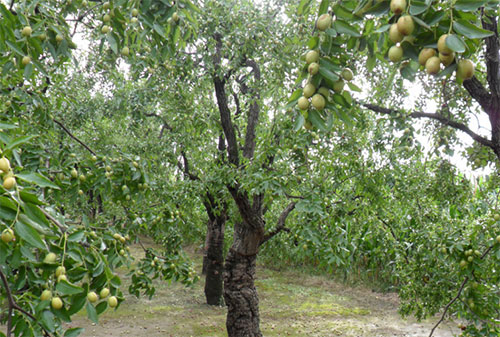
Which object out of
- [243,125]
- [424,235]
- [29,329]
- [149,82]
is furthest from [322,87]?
[243,125]

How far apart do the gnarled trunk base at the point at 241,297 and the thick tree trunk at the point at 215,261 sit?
8.45ft

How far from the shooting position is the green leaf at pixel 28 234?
3.26 ft

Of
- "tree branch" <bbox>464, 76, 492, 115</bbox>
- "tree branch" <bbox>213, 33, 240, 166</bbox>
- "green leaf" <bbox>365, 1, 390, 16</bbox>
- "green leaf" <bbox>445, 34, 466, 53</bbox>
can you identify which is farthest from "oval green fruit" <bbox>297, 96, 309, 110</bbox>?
"tree branch" <bbox>213, 33, 240, 166</bbox>

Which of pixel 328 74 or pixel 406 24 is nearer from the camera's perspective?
pixel 406 24

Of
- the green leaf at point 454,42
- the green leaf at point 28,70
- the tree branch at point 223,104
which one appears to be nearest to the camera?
the green leaf at point 454,42

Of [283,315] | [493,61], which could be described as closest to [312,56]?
[493,61]

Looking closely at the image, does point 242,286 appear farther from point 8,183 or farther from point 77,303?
point 8,183

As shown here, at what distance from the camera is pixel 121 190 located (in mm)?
2666

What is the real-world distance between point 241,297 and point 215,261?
8.84 feet

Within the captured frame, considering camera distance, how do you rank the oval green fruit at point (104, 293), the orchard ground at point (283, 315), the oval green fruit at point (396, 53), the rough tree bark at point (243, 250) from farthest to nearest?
1. the orchard ground at point (283, 315)
2. the rough tree bark at point (243, 250)
3. the oval green fruit at point (104, 293)
4. the oval green fruit at point (396, 53)

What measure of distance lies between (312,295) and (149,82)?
708 cm

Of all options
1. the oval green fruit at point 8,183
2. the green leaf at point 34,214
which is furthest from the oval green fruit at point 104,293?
the oval green fruit at point 8,183

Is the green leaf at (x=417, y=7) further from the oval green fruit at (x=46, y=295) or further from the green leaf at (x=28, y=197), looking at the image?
the oval green fruit at (x=46, y=295)

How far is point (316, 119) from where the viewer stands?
1086 millimetres
